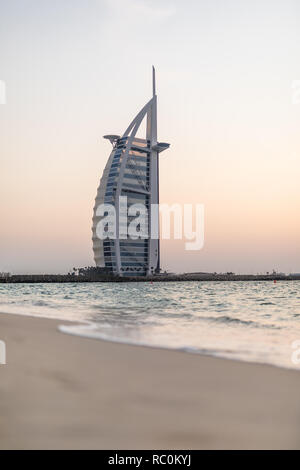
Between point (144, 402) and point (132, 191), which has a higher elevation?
point (132, 191)

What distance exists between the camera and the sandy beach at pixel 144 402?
11.1 feet

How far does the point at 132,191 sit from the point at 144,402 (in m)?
123

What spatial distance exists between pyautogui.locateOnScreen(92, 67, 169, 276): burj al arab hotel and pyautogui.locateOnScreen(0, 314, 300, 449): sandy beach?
113m

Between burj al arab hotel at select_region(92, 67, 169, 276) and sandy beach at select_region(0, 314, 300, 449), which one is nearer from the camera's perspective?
sandy beach at select_region(0, 314, 300, 449)

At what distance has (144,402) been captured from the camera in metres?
Answer: 4.35

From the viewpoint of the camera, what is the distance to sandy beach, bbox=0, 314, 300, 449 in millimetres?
3387

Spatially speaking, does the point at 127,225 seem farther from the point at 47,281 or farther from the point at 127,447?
the point at 127,447

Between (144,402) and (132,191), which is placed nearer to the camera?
(144,402)

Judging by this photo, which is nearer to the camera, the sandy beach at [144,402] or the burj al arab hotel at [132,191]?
the sandy beach at [144,402]

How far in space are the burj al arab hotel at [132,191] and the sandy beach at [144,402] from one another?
370 ft

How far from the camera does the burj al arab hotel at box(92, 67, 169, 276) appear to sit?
396ft

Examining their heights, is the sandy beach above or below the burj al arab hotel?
below

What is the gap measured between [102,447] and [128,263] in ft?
402
